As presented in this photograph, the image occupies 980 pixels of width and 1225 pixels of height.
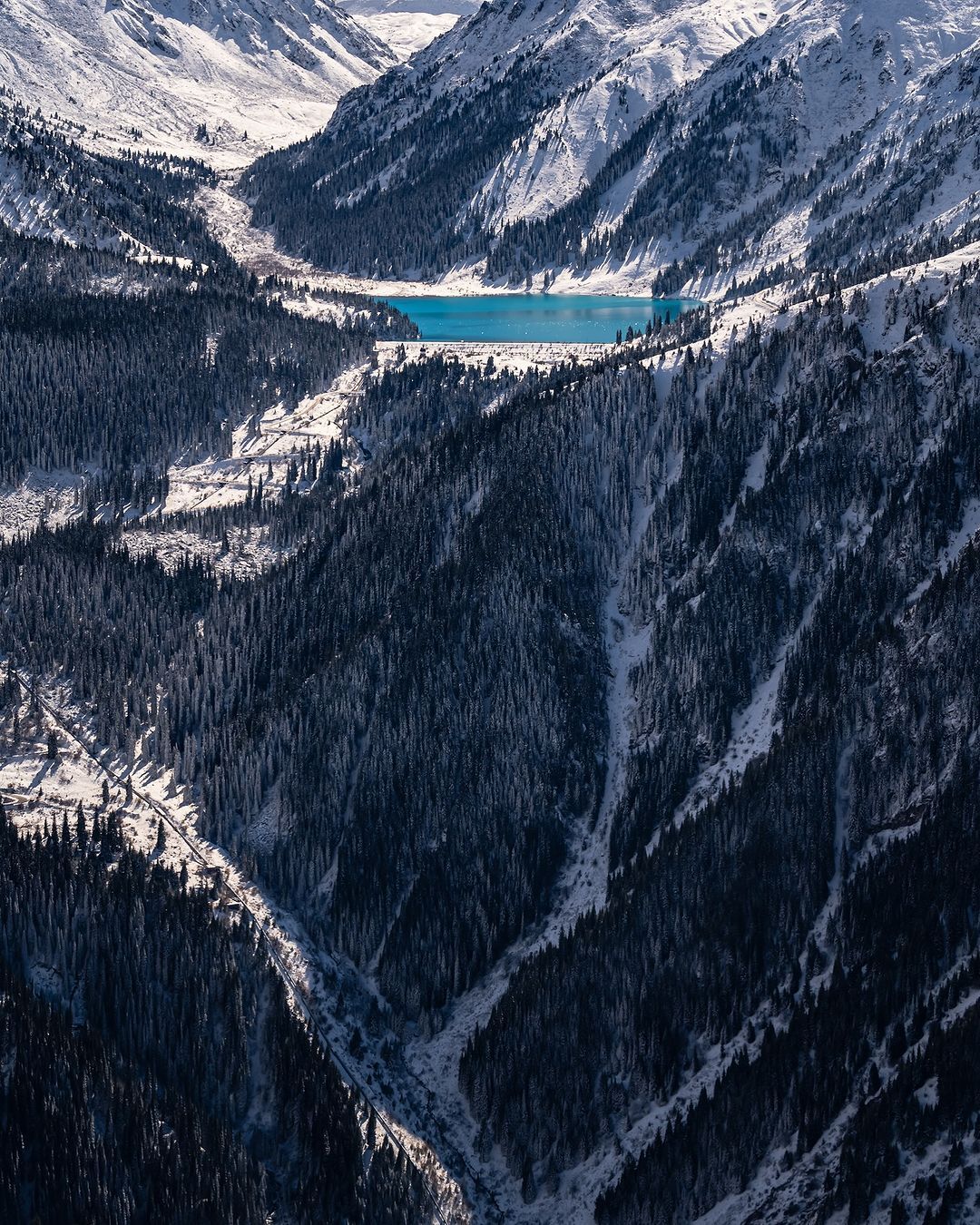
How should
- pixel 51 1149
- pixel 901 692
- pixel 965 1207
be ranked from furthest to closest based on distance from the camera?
pixel 901 692, pixel 51 1149, pixel 965 1207

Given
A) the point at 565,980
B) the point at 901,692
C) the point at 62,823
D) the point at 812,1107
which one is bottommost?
the point at 62,823

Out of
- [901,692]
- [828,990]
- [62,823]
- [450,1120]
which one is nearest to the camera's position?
[828,990]

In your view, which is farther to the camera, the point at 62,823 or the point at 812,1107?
the point at 62,823

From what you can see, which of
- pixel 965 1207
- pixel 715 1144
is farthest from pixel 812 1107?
pixel 965 1207

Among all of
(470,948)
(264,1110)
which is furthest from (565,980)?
(264,1110)

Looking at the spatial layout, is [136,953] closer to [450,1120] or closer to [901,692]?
[450,1120]

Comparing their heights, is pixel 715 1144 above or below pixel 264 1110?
above

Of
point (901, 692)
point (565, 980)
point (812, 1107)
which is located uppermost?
point (901, 692)

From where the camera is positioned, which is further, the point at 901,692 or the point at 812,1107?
the point at 901,692

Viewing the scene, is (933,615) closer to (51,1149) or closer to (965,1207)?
(965,1207)
